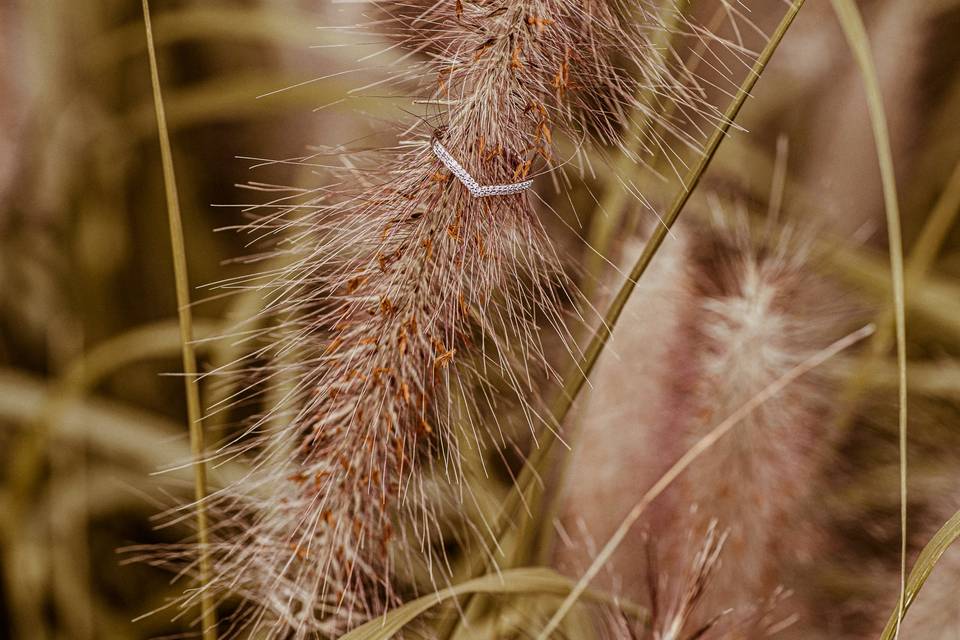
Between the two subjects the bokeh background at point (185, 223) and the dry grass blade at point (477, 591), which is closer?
the dry grass blade at point (477, 591)

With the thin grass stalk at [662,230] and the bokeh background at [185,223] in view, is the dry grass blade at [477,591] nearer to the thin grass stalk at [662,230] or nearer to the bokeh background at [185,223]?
the thin grass stalk at [662,230]

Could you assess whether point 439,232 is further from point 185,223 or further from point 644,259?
point 185,223

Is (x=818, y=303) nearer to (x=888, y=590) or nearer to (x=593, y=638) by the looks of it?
(x=888, y=590)

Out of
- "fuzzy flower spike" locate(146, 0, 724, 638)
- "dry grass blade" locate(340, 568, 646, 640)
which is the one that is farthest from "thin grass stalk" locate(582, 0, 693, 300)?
"dry grass blade" locate(340, 568, 646, 640)

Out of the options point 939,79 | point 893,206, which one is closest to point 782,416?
point 893,206

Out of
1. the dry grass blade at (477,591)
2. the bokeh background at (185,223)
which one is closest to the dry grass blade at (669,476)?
the dry grass blade at (477,591)

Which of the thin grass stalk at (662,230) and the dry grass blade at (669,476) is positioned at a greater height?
the thin grass stalk at (662,230)

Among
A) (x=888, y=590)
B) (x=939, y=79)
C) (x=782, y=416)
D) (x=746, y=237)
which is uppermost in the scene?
(x=939, y=79)

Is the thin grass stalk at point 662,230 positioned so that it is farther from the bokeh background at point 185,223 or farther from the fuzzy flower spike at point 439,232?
the bokeh background at point 185,223

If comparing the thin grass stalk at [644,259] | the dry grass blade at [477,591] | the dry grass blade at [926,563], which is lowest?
the dry grass blade at [477,591]
